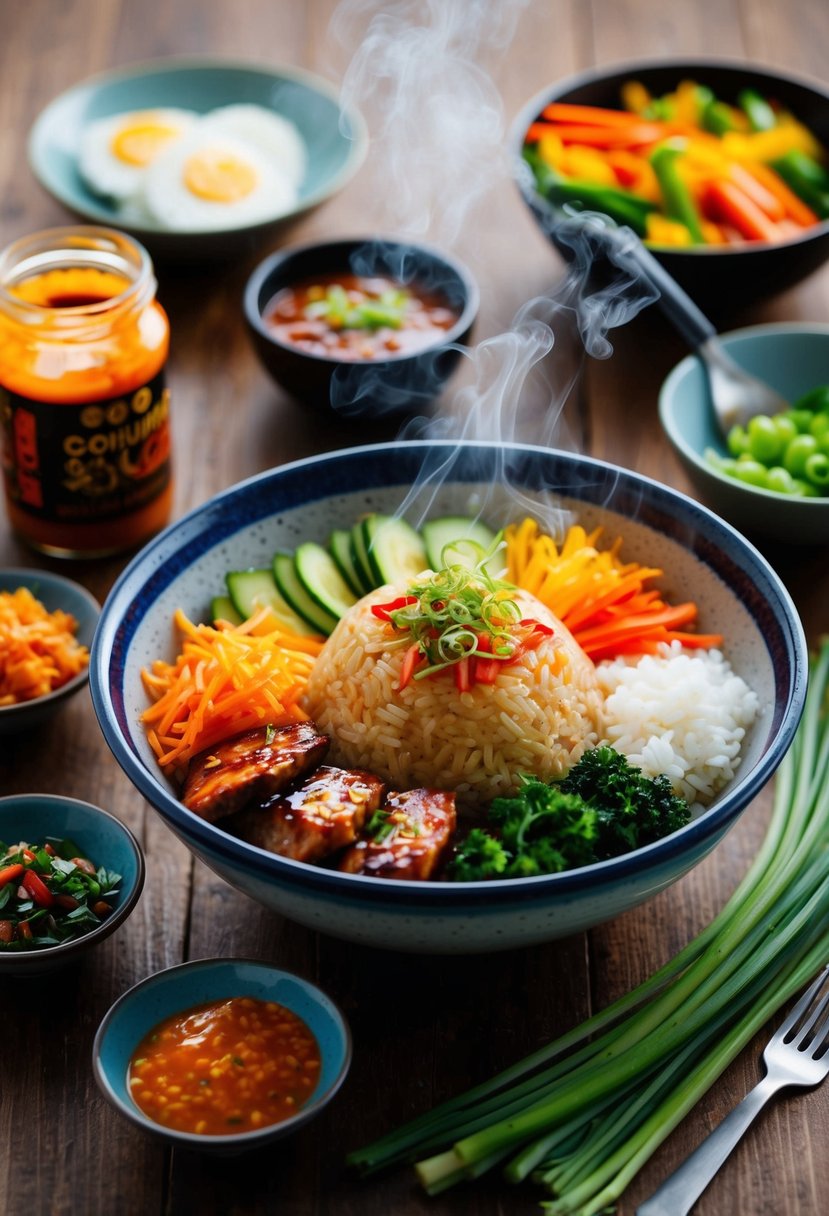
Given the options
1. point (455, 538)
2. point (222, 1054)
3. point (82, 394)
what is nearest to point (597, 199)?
point (455, 538)

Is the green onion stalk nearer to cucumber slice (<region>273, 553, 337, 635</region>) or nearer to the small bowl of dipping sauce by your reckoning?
the small bowl of dipping sauce

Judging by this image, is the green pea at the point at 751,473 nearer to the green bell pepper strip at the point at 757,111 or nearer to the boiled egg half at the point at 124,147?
the green bell pepper strip at the point at 757,111

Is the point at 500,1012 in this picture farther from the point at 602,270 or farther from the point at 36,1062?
the point at 602,270

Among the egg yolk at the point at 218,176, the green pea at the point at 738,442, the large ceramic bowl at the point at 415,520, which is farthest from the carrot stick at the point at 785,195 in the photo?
the large ceramic bowl at the point at 415,520

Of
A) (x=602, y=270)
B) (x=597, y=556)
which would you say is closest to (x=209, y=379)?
(x=602, y=270)

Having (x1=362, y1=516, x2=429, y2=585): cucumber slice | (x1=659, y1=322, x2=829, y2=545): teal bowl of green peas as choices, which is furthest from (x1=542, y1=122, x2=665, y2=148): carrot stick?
(x1=362, y1=516, x2=429, y2=585): cucumber slice
